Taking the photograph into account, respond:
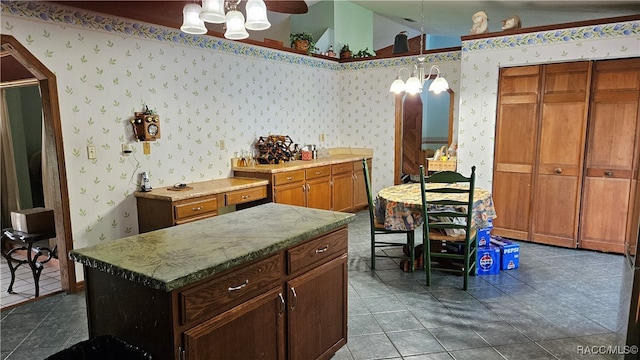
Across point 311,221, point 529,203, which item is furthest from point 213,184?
point 529,203

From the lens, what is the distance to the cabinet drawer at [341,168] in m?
5.37

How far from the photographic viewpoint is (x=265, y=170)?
436cm

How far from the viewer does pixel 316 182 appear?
5.07 meters

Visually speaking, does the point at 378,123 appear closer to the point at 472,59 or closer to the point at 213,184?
the point at 472,59

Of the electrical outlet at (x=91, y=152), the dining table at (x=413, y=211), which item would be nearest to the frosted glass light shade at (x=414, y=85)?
the dining table at (x=413, y=211)

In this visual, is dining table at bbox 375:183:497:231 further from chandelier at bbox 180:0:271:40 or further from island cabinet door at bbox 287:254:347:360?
chandelier at bbox 180:0:271:40

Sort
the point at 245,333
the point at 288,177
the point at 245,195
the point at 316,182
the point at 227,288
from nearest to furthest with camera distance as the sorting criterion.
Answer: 1. the point at 227,288
2. the point at 245,333
3. the point at 245,195
4. the point at 288,177
5. the point at 316,182

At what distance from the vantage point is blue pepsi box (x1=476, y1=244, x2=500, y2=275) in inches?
139

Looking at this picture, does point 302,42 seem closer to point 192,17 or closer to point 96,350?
point 192,17

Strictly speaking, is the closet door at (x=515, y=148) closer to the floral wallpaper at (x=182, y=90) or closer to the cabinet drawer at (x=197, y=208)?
the floral wallpaper at (x=182, y=90)

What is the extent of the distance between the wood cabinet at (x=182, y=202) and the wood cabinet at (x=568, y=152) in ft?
9.81

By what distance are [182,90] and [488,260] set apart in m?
3.37

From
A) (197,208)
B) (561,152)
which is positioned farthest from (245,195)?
(561,152)

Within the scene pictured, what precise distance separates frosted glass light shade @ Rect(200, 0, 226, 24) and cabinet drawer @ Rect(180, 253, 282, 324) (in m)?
1.18
